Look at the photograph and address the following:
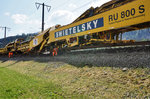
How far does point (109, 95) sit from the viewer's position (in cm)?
424

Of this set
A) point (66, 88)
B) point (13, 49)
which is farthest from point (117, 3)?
point (13, 49)

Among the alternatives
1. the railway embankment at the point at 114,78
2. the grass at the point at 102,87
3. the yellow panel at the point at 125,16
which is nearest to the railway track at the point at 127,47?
the railway embankment at the point at 114,78

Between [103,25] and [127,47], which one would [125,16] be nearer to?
[103,25]

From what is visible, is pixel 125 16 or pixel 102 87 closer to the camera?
pixel 102 87

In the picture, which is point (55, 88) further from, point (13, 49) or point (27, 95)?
point (13, 49)

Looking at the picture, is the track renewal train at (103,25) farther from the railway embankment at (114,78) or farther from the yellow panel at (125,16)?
the railway embankment at (114,78)

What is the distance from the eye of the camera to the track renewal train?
609 centimetres

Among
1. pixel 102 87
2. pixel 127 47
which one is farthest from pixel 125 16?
pixel 102 87

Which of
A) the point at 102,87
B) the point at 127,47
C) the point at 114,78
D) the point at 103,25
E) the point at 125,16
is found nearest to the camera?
the point at 102,87

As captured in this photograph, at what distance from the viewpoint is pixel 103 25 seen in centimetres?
758

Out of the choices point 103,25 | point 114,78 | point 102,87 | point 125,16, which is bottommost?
point 102,87

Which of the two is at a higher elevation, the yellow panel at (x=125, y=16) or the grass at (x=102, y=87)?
the yellow panel at (x=125, y=16)

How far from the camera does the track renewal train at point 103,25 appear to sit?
240 inches

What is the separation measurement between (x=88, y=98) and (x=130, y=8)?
472 centimetres
